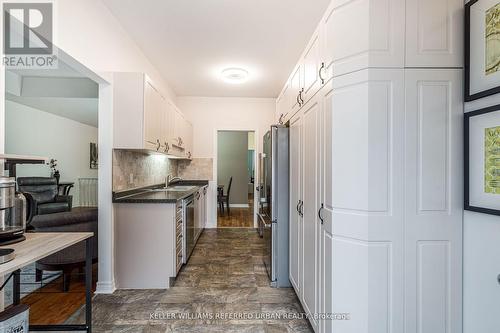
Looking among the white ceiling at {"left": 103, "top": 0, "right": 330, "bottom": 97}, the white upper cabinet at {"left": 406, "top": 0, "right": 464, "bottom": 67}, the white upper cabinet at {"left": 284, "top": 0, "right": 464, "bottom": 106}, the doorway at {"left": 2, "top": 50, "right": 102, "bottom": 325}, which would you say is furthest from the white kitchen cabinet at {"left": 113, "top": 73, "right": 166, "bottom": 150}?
the white upper cabinet at {"left": 406, "top": 0, "right": 464, "bottom": 67}

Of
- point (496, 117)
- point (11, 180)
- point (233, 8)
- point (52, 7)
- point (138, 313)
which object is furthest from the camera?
point (233, 8)

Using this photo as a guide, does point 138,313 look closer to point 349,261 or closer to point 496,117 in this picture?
point 349,261

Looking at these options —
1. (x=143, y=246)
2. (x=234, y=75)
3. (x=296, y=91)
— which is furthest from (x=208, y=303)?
(x=234, y=75)

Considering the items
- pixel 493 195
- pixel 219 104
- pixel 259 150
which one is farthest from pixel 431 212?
pixel 219 104

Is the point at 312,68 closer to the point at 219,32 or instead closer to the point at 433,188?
the point at 433,188

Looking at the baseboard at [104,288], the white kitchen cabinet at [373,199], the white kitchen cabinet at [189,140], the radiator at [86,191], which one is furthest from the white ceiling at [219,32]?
the radiator at [86,191]

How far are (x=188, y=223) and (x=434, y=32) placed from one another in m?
3.08

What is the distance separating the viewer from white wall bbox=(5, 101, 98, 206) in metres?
5.32

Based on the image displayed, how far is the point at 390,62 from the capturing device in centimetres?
136

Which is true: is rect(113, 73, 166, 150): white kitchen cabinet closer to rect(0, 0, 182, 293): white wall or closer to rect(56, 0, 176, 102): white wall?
rect(0, 0, 182, 293): white wall

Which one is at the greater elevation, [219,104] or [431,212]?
[219,104]

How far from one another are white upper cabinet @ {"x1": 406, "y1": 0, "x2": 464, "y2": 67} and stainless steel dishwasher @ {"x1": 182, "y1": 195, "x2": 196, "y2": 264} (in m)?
2.71

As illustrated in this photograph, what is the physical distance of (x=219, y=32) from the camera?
2818 millimetres

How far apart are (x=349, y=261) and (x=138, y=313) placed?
187 centimetres
